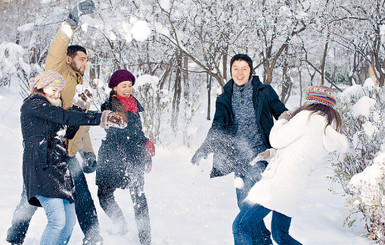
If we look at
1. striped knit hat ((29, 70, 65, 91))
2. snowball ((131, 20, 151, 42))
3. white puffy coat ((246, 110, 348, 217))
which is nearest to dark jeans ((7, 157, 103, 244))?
striped knit hat ((29, 70, 65, 91))

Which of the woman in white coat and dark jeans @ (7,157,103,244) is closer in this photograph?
the woman in white coat

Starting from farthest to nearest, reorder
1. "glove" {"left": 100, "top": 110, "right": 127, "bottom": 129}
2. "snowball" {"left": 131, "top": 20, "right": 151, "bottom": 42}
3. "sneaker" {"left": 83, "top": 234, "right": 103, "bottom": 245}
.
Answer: "snowball" {"left": 131, "top": 20, "right": 151, "bottom": 42}
"sneaker" {"left": 83, "top": 234, "right": 103, "bottom": 245}
"glove" {"left": 100, "top": 110, "right": 127, "bottom": 129}

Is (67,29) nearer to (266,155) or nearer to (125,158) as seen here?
(125,158)

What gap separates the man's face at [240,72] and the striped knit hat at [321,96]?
0.84m

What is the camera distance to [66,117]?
258 cm

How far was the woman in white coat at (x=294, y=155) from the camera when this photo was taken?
2.51 metres

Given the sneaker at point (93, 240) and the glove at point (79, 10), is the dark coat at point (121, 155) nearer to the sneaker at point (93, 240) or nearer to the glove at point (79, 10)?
the sneaker at point (93, 240)

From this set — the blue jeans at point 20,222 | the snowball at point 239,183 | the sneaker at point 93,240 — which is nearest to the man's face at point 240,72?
the snowball at point 239,183

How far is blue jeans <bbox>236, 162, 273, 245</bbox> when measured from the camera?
300 centimetres

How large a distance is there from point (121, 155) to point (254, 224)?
5.05 ft

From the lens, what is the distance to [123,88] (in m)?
3.55

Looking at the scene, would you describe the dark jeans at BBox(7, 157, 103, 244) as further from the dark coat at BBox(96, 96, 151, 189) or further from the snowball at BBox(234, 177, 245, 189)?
the snowball at BBox(234, 177, 245, 189)

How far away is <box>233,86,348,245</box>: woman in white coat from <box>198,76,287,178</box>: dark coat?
24.4 inches

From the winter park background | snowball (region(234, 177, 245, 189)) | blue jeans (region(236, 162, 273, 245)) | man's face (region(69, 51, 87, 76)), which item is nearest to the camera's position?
blue jeans (region(236, 162, 273, 245))
